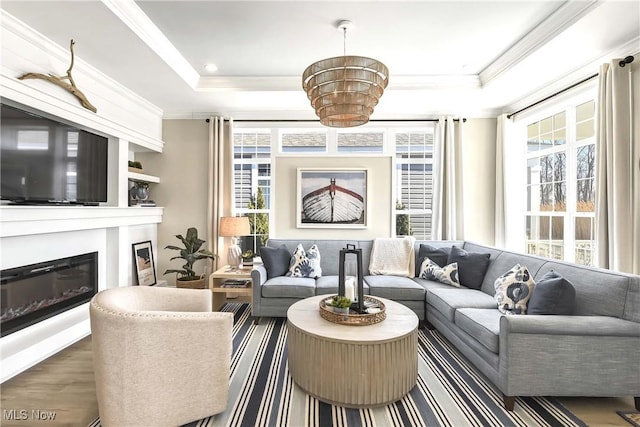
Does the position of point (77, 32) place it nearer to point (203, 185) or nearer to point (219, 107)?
point (219, 107)

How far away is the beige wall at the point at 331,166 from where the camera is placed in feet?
14.6

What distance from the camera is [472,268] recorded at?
3361 mm

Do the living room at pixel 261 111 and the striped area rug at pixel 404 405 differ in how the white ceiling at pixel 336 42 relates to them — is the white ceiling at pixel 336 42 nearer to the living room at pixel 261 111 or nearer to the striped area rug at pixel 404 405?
the living room at pixel 261 111

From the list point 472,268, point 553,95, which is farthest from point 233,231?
point 553,95

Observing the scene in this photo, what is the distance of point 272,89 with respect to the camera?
3.70 metres

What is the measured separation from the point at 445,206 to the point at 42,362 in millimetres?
4744

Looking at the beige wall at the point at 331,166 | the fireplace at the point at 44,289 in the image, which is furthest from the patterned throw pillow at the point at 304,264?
the fireplace at the point at 44,289

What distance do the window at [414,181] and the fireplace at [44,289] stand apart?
394 centimetres

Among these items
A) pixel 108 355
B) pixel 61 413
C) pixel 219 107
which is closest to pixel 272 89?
pixel 219 107

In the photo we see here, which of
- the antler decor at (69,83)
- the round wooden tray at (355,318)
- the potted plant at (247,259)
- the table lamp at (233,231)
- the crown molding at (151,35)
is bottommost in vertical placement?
the round wooden tray at (355,318)

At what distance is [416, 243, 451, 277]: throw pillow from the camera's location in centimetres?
369

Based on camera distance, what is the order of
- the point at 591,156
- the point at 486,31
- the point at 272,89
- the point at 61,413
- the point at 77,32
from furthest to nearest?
1. the point at 272,89
2. the point at 591,156
3. the point at 486,31
4. the point at 77,32
5. the point at 61,413

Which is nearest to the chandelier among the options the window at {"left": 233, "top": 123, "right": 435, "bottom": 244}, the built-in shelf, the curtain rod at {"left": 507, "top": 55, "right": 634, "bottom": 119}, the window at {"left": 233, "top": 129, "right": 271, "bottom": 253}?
the window at {"left": 233, "top": 123, "right": 435, "bottom": 244}

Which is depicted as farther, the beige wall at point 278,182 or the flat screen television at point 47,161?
the beige wall at point 278,182
